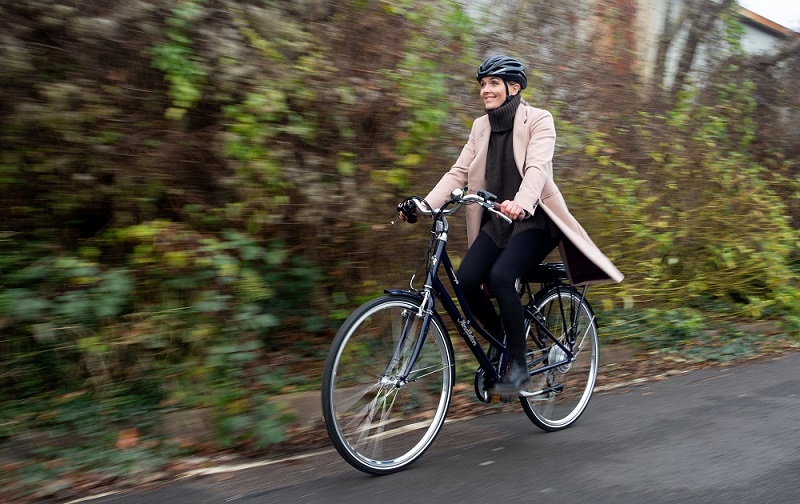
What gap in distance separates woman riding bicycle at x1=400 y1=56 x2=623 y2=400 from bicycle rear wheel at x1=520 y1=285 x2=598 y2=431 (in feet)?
1.16

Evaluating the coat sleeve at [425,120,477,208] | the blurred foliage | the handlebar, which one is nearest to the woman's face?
the coat sleeve at [425,120,477,208]

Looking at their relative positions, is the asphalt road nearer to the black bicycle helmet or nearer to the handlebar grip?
the handlebar grip

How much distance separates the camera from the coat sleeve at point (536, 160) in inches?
179

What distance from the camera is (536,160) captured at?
15.4 feet

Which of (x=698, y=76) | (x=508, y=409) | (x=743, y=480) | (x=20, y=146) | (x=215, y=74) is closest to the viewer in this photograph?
(x=743, y=480)

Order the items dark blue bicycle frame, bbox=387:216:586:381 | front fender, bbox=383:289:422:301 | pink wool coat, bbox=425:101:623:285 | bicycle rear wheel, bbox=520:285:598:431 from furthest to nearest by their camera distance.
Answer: bicycle rear wheel, bbox=520:285:598:431 → pink wool coat, bbox=425:101:623:285 → dark blue bicycle frame, bbox=387:216:586:381 → front fender, bbox=383:289:422:301

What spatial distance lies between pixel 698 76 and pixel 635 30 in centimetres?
142

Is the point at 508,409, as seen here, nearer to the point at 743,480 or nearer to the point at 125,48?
the point at 743,480

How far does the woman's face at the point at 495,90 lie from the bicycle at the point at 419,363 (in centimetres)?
63

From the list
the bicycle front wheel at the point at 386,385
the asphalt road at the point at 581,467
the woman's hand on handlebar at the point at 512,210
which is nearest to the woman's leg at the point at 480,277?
the bicycle front wheel at the point at 386,385

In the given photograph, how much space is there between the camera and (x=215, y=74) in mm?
5008

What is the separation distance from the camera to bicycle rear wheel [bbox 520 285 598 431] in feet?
16.9

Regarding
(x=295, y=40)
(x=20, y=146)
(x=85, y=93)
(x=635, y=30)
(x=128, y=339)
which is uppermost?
(x=635, y=30)

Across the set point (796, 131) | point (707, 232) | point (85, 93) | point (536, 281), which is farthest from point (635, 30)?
point (85, 93)
